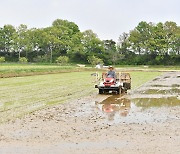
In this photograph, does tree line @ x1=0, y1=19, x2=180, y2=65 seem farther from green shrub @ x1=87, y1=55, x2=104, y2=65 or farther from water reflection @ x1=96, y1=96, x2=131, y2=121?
water reflection @ x1=96, y1=96, x2=131, y2=121

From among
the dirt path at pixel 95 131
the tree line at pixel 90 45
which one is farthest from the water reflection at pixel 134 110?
the tree line at pixel 90 45

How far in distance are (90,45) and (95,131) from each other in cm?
9537

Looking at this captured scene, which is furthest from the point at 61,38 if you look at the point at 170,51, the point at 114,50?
the point at 170,51

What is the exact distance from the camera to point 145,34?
107875 mm

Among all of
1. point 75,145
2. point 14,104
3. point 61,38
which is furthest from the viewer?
A: point 61,38

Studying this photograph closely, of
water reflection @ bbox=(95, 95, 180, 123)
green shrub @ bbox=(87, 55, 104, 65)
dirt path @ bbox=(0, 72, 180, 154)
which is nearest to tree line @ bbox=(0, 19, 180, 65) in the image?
green shrub @ bbox=(87, 55, 104, 65)

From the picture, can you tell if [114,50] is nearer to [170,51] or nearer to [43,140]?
[170,51]

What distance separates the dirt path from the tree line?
8376 centimetres

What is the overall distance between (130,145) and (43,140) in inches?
84.7

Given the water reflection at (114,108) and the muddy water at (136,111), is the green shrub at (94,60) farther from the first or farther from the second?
the water reflection at (114,108)

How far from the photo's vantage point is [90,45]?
10419 centimetres

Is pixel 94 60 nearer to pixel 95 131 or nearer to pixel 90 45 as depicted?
pixel 90 45

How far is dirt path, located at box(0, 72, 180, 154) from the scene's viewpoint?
303 inches

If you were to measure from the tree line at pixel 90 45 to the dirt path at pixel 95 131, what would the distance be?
3298 inches
